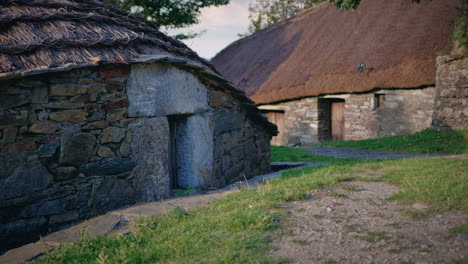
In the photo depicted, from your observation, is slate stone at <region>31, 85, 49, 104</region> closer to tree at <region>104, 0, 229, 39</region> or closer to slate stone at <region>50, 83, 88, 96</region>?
slate stone at <region>50, 83, 88, 96</region>

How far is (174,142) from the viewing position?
5.24 metres

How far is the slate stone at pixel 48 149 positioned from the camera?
3639 mm

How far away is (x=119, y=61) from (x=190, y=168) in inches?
72.8

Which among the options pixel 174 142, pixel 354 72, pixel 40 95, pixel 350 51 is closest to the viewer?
pixel 40 95

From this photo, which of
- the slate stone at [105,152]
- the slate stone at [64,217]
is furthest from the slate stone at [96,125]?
the slate stone at [64,217]

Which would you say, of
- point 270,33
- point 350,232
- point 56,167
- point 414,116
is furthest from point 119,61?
point 270,33

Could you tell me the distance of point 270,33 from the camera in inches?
707

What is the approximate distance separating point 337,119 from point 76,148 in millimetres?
10971

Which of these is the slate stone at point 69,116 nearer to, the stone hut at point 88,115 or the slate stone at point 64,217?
the stone hut at point 88,115

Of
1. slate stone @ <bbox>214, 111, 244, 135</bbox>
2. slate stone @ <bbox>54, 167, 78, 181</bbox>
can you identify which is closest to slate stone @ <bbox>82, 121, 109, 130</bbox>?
slate stone @ <bbox>54, 167, 78, 181</bbox>

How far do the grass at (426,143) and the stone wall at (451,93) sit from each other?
0.33 meters

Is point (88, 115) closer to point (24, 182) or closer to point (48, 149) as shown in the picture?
point (48, 149)

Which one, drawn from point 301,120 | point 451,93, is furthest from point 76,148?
point 301,120

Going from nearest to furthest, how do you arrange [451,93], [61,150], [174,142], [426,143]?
1. [61,150]
2. [174,142]
3. [426,143]
4. [451,93]
